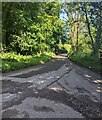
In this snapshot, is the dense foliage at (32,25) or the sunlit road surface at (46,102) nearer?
the sunlit road surface at (46,102)

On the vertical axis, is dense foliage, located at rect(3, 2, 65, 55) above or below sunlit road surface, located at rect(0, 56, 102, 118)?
above

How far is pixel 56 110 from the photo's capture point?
23.6 ft

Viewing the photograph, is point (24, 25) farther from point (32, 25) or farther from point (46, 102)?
point (46, 102)

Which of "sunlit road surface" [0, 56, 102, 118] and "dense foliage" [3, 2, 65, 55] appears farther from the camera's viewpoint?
"dense foliage" [3, 2, 65, 55]

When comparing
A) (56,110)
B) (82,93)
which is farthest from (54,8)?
(56,110)

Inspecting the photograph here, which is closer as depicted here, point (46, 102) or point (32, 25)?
point (46, 102)

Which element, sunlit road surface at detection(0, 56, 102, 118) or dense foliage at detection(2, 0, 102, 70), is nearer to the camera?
sunlit road surface at detection(0, 56, 102, 118)

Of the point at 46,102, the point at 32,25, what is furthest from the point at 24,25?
the point at 46,102

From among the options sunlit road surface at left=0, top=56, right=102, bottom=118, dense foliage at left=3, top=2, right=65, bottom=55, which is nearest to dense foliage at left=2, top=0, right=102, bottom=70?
dense foliage at left=3, top=2, right=65, bottom=55

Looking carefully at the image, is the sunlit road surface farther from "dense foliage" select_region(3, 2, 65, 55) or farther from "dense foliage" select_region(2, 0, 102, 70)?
"dense foliage" select_region(3, 2, 65, 55)

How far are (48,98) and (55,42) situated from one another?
127 ft

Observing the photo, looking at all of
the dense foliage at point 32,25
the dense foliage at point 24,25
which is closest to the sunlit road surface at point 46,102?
the dense foliage at point 32,25

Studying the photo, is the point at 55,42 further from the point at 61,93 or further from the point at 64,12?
the point at 61,93

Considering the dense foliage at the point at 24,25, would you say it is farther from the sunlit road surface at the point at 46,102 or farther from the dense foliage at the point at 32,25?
the sunlit road surface at the point at 46,102
